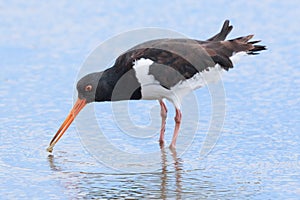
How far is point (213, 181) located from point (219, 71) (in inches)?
78.7

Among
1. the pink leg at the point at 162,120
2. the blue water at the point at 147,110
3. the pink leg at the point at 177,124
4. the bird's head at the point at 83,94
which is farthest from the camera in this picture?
the pink leg at the point at 162,120

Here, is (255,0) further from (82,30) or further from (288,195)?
(288,195)

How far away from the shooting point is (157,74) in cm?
841

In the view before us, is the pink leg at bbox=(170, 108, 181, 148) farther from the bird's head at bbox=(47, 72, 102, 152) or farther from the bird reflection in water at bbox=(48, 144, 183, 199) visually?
the bird's head at bbox=(47, 72, 102, 152)

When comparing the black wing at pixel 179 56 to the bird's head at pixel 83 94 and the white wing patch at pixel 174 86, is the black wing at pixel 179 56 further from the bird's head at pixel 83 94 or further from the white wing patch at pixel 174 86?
the bird's head at pixel 83 94

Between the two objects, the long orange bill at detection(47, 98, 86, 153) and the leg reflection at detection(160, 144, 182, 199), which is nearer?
the leg reflection at detection(160, 144, 182, 199)

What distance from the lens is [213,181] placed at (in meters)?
7.34

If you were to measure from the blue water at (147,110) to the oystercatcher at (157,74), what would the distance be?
484 millimetres

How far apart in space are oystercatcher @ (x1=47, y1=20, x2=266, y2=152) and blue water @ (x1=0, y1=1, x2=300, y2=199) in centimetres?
48

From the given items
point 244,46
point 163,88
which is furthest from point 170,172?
point 244,46

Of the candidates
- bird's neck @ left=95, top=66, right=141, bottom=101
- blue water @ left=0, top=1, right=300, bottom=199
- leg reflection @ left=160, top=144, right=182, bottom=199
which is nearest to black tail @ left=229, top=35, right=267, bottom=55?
blue water @ left=0, top=1, right=300, bottom=199

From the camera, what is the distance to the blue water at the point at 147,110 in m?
7.22

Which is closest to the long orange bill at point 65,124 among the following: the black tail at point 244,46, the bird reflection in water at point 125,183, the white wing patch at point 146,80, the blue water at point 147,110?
the blue water at point 147,110

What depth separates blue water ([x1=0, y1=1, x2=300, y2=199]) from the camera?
7.22m
